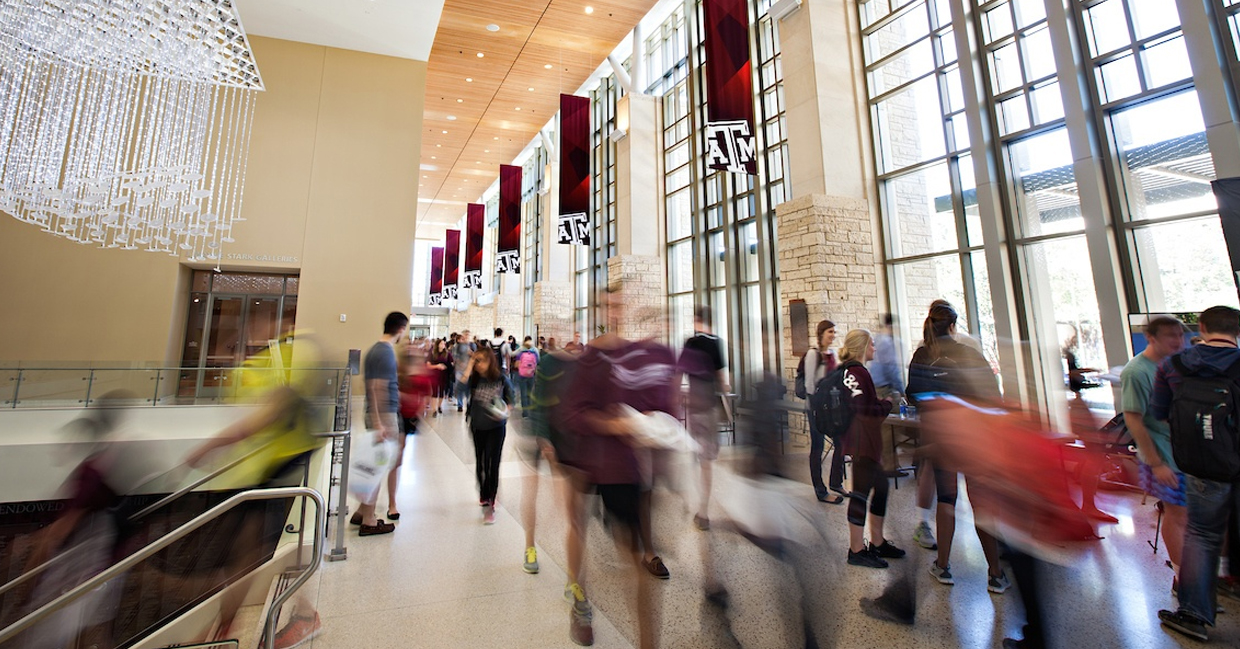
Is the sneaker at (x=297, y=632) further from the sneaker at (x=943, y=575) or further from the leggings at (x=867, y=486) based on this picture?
the sneaker at (x=943, y=575)

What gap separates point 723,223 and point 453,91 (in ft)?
35.1

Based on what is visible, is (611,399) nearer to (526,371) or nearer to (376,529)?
(376,529)

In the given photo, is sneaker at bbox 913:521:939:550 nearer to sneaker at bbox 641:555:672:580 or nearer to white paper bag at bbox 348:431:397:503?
sneaker at bbox 641:555:672:580

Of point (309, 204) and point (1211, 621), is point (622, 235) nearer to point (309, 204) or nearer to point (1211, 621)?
A: point (309, 204)

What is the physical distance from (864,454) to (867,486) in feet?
0.65

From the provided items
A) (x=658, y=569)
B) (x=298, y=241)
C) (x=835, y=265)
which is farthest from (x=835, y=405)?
(x=298, y=241)

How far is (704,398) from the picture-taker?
3.30 metres

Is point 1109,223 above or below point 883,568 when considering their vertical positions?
above

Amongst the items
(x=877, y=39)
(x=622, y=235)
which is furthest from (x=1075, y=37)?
(x=622, y=235)

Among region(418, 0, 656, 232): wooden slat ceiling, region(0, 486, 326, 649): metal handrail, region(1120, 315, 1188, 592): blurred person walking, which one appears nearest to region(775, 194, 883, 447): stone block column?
region(1120, 315, 1188, 592): blurred person walking

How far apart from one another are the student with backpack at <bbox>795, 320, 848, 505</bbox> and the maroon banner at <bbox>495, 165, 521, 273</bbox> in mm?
12330

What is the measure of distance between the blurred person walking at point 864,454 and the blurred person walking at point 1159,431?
1229 mm

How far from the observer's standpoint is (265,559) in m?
3.29

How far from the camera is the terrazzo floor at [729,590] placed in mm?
2410
